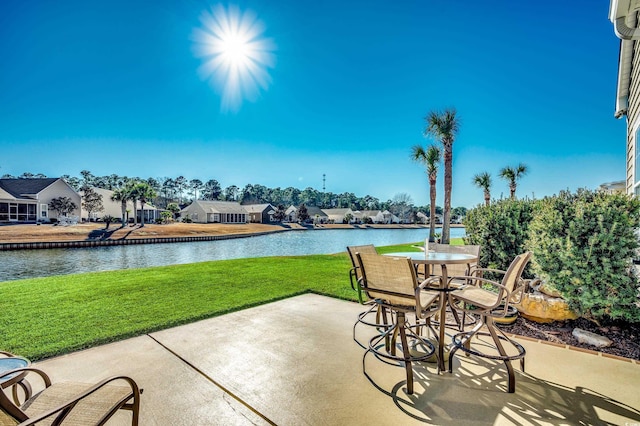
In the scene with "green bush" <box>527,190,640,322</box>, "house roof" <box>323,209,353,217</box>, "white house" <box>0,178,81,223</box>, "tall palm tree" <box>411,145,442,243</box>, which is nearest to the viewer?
"green bush" <box>527,190,640,322</box>

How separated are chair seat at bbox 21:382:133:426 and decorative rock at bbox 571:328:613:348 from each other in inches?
156

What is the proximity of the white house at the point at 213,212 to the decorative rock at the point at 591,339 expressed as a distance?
168ft

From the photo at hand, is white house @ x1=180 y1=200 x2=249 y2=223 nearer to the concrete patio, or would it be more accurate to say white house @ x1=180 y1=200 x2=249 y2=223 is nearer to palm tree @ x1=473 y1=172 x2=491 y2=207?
palm tree @ x1=473 y1=172 x2=491 y2=207

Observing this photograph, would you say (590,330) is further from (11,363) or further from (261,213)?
(261,213)

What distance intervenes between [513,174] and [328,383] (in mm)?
30334

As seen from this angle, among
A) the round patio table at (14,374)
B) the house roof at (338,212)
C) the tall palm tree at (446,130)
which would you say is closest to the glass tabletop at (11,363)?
the round patio table at (14,374)

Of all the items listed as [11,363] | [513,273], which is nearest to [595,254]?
[513,273]

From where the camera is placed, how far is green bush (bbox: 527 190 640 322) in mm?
2973

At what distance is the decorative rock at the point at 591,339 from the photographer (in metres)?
2.93

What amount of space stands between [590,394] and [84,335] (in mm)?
4648

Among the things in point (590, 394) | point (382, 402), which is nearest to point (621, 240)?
point (590, 394)

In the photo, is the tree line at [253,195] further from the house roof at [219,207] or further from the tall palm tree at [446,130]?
the tall palm tree at [446,130]

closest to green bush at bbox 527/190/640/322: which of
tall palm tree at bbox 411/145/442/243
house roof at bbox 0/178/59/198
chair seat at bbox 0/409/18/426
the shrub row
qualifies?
the shrub row

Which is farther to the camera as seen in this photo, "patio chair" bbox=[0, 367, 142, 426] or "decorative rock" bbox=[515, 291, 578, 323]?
"decorative rock" bbox=[515, 291, 578, 323]
